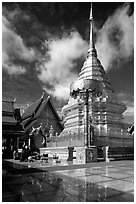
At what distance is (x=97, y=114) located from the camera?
20.3 metres

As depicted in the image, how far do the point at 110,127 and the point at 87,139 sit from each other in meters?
6.75

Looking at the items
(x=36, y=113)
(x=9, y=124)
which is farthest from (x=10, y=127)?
(x=36, y=113)

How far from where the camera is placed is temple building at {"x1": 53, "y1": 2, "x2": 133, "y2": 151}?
16.8 meters

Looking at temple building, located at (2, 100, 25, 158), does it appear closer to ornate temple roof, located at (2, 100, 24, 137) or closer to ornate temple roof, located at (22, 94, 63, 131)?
ornate temple roof, located at (2, 100, 24, 137)

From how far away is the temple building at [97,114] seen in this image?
16.8 m

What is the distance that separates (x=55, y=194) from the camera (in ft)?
12.7

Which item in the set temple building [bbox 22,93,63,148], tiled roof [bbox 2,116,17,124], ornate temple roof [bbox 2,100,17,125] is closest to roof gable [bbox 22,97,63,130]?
temple building [bbox 22,93,63,148]

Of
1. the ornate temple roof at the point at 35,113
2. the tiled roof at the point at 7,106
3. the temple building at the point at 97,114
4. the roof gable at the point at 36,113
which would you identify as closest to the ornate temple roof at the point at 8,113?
the tiled roof at the point at 7,106

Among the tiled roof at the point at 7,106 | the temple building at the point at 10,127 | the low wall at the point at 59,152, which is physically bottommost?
the low wall at the point at 59,152

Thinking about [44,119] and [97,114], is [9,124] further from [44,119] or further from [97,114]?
[44,119]

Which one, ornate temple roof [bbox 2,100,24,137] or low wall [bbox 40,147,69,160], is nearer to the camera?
low wall [bbox 40,147,69,160]

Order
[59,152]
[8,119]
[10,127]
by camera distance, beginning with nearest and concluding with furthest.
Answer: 1. [59,152]
2. [10,127]
3. [8,119]

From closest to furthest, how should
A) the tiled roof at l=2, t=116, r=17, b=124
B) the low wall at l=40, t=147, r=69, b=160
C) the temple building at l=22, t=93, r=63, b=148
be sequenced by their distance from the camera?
1. the low wall at l=40, t=147, r=69, b=160
2. the tiled roof at l=2, t=116, r=17, b=124
3. the temple building at l=22, t=93, r=63, b=148

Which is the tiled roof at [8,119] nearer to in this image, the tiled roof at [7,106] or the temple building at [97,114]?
the tiled roof at [7,106]
